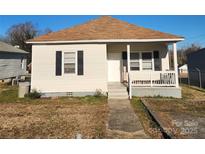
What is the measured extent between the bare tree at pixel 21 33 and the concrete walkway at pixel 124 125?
146 ft

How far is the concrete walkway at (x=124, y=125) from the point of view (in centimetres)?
409

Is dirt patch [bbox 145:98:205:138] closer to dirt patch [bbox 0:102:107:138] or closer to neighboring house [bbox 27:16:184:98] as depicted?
dirt patch [bbox 0:102:107:138]

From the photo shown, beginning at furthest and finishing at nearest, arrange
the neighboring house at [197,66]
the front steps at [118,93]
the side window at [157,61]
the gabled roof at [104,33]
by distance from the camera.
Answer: the neighboring house at [197,66], the side window at [157,61], the gabled roof at [104,33], the front steps at [118,93]

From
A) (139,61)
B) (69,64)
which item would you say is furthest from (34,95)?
(139,61)

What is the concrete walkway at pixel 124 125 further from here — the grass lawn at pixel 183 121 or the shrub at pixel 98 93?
the shrub at pixel 98 93

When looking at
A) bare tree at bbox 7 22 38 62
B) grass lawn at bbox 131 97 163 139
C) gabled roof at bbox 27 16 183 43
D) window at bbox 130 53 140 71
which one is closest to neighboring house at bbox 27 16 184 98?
gabled roof at bbox 27 16 183 43

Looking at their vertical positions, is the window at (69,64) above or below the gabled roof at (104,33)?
below

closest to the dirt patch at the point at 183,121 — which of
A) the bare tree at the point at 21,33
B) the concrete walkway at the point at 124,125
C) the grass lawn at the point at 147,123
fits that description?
the grass lawn at the point at 147,123

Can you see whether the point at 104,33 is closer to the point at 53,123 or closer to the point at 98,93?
the point at 98,93

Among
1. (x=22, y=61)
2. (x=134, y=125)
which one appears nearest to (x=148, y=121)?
(x=134, y=125)

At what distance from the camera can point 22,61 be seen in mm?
22625

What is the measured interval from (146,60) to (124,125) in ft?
23.1

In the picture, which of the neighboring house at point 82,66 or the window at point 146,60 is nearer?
the neighboring house at point 82,66

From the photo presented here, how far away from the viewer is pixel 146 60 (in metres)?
10.9
